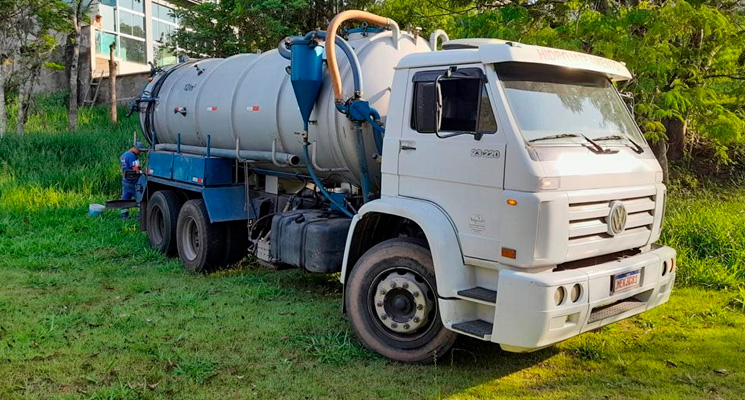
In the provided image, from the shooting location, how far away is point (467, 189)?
15.7 feet

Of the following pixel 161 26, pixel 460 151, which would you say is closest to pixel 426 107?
pixel 460 151

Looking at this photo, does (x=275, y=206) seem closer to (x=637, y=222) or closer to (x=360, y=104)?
(x=360, y=104)

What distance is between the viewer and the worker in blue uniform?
11.7 m

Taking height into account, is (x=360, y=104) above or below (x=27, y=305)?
above

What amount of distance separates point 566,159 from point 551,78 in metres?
0.78

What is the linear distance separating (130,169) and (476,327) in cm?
909

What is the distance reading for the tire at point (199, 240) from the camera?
8.28 m

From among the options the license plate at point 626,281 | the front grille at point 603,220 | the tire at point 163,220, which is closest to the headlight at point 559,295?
the front grille at point 603,220

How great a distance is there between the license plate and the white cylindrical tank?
8.32 feet

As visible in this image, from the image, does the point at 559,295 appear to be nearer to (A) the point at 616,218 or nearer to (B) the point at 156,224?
(A) the point at 616,218

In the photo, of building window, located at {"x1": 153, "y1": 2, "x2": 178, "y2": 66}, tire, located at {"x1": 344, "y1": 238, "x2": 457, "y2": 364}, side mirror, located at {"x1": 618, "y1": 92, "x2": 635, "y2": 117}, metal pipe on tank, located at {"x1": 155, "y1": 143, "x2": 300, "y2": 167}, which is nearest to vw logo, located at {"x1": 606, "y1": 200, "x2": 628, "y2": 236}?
side mirror, located at {"x1": 618, "y1": 92, "x2": 635, "y2": 117}

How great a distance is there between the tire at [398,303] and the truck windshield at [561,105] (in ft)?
4.27

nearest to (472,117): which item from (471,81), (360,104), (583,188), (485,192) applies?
(471,81)

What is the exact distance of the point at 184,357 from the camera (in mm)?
5254
